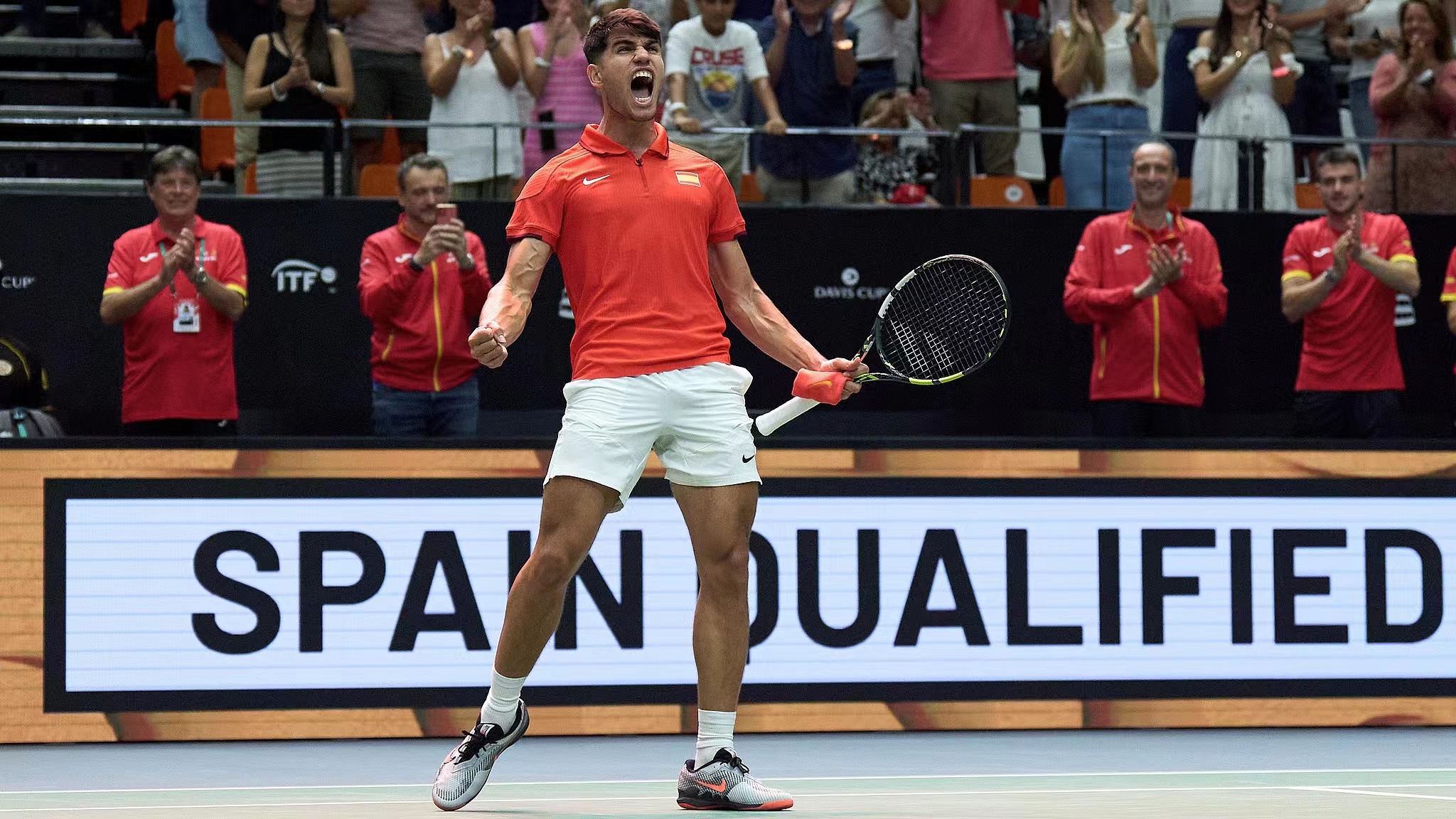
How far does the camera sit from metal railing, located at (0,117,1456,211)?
1033 centimetres

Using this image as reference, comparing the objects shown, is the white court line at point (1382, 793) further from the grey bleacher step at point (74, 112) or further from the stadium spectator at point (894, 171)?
the grey bleacher step at point (74, 112)

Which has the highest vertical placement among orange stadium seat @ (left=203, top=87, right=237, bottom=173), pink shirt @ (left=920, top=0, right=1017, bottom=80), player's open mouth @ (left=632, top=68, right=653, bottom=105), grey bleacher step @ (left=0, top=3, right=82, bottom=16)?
grey bleacher step @ (left=0, top=3, right=82, bottom=16)

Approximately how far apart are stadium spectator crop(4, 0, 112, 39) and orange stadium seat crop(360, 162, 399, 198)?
4.69 m

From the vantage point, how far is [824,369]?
5.32 meters

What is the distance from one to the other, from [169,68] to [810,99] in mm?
4930

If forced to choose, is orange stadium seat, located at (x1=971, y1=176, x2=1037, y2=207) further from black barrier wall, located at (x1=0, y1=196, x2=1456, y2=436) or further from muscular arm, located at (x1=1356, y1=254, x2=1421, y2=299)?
muscular arm, located at (x1=1356, y1=254, x2=1421, y2=299)

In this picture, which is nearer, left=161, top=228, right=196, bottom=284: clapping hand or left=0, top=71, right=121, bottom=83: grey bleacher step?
left=161, top=228, right=196, bottom=284: clapping hand

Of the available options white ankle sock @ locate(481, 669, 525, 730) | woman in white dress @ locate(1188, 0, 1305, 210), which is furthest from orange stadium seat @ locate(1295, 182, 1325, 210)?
white ankle sock @ locate(481, 669, 525, 730)

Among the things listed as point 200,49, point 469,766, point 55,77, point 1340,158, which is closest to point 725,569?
point 469,766

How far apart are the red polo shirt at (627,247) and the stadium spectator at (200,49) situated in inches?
286

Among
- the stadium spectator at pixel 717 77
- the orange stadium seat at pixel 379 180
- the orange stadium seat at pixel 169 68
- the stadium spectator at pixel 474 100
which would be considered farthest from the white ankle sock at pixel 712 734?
the orange stadium seat at pixel 169 68

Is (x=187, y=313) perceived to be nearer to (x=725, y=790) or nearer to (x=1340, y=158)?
(x=725, y=790)

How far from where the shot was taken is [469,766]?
5.29 meters

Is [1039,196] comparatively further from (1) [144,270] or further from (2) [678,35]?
(1) [144,270]
